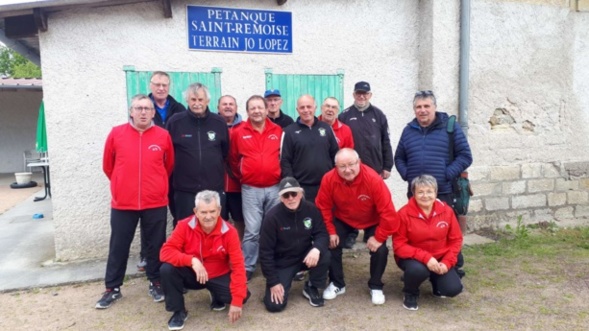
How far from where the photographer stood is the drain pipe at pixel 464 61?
17.8 ft

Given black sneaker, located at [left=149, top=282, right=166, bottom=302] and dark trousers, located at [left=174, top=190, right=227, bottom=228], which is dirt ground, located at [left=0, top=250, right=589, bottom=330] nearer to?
black sneaker, located at [left=149, top=282, right=166, bottom=302]

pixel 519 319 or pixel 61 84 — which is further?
pixel 61 84

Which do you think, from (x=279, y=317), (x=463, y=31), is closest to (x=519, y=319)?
(x=279, y=317)

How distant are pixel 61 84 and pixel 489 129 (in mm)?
5153

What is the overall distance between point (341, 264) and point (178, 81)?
105 inches

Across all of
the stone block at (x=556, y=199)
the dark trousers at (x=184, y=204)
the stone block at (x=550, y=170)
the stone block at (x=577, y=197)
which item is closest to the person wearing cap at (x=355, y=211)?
the dark trousers at (x=184, y=204)

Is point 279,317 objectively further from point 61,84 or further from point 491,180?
point 491,180

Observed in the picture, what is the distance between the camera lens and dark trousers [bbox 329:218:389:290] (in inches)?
149

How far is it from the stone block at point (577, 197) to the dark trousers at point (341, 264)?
3917mm

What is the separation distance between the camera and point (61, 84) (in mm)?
4562

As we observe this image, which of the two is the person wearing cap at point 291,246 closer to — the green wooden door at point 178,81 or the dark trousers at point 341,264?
the dark trousers at point 341,264

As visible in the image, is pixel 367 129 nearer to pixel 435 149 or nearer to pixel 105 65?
pixel 435 149

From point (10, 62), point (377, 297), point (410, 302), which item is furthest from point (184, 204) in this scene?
point (10, 62)

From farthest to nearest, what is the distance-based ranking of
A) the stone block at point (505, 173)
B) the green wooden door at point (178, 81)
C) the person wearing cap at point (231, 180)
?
the stone block at point (505, 173) → the green wooden door at point (178, 81) → the person wearing cap at point (231, 180)
